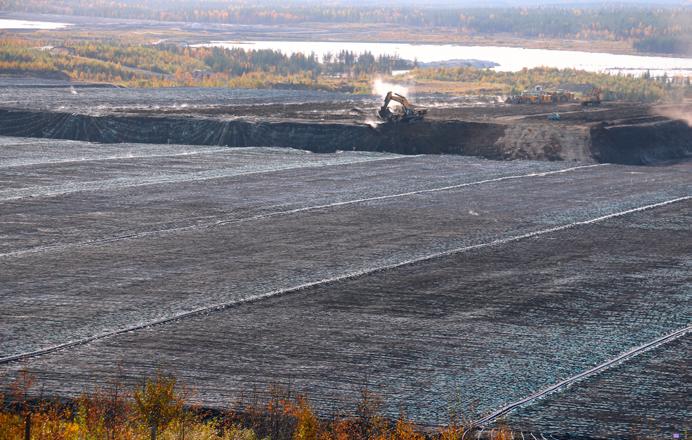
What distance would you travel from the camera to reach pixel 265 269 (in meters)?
28.2

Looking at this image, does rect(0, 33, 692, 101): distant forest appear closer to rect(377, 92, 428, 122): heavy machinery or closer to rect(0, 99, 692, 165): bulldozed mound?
rect(0, 99, 692, 165): bulldozed mound

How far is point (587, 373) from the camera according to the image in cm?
2033

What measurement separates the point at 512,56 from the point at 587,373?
132 metres

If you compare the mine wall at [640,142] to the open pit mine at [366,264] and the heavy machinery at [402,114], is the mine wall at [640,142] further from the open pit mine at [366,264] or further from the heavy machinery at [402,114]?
the heavy machinery at [402,114]

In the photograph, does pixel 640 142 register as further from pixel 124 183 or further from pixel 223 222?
pixel 223 222

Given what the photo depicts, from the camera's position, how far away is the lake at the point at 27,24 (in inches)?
6742

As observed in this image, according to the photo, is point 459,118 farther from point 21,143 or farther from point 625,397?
point 625,397

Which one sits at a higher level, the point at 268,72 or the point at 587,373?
the point at 587,373

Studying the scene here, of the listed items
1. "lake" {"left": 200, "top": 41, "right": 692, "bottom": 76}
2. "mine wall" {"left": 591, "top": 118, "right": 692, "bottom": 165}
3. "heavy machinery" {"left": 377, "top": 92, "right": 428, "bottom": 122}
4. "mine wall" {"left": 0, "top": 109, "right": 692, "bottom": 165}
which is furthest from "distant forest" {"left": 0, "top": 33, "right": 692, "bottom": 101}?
"heavy machinery" {"left": 377, "top": 92, "right": 428, "bottom": 122}

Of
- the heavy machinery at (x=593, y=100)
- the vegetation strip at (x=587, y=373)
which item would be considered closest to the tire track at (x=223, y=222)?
the vegetation strip at (x=587, y=373)

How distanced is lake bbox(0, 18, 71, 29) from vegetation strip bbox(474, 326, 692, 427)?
155m

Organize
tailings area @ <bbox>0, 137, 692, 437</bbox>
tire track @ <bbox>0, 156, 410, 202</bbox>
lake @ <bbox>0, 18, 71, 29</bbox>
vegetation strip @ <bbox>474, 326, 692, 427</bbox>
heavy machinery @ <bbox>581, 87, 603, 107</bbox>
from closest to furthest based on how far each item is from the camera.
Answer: vegetation strip @ <bbox>474, 326, 692, 427</bbox> → tailings area @ <bbox>0, 137, 692, 437</bbox> → tire track @ <bbox>0, 156, 410, 202</bbox> → heavy machinery @ <bbox>581, 87, 603, 107</bbox> → lake @ <bbox>0, 18, 71, 29</bbox>

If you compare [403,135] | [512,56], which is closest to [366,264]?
[403,135]

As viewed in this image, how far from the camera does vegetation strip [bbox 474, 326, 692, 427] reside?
59.9 ft
